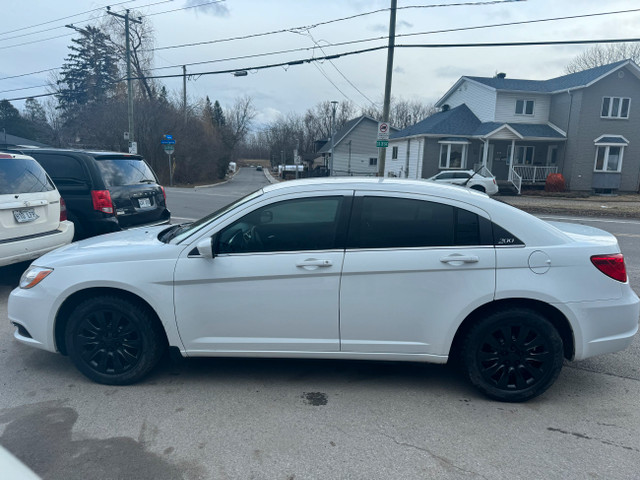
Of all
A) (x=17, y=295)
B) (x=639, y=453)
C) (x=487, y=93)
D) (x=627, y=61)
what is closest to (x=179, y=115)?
(x=487, y=93)

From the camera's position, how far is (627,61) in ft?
89.6

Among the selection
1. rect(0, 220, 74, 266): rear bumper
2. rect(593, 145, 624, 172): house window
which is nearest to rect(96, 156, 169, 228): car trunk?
rect(0, 220, 74, 266): rear bumper

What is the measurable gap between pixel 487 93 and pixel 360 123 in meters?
20.2

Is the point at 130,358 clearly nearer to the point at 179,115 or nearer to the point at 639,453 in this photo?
the point at 639,453

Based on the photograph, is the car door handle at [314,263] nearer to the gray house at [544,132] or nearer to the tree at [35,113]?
the gray house at [544,132]

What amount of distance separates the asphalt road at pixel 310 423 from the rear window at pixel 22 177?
2457 mm

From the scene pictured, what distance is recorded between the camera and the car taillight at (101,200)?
22.3 feet

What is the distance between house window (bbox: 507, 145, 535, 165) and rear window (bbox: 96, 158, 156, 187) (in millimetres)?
28610

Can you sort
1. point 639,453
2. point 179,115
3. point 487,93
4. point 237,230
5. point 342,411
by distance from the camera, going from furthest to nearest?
point 179,115, point 487,93, point 237,230, point 342,411, point 639,453

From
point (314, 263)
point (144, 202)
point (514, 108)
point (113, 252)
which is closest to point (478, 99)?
point (514, 108)

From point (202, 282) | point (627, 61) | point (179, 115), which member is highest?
point (627, 61)

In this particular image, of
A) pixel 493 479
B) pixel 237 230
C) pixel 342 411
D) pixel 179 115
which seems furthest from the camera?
pixel 179 115

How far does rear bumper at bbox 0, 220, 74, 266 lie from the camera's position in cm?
539

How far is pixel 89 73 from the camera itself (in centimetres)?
4881
